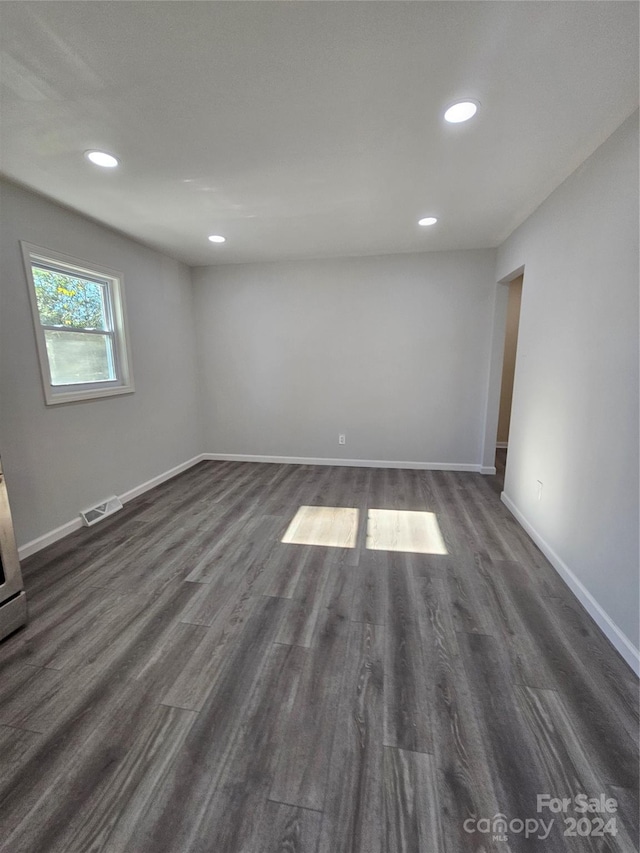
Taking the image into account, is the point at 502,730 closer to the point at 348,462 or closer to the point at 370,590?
the point at 370,590

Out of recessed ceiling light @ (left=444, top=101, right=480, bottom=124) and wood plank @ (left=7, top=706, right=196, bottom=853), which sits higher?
recessed ceiling light @ (left=444, top=101, right=480, bottom=124)

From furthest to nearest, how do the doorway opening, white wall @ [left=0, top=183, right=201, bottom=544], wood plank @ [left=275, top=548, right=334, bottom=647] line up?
the doorway opening, white wall @ [left=0, top=183, right=201, bottom=544], wood plank @ [left=275, top=548, right=334, bottom=647]

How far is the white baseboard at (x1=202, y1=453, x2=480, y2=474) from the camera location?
4.38 metres

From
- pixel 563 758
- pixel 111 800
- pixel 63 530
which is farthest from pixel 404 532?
pixel 63 530

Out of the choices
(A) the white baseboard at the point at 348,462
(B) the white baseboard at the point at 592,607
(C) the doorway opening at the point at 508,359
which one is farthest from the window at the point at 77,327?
(C) the doorway opening at the point at 508,359

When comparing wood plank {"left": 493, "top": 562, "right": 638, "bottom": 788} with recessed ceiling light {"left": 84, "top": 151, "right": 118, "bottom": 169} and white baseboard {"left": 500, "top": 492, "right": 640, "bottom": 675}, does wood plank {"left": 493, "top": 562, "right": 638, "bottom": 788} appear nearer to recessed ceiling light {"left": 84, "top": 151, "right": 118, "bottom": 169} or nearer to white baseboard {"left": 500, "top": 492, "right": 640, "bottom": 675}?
white baseboard {"left": 500, "top": 492, "right": 640, "bottom": 675}

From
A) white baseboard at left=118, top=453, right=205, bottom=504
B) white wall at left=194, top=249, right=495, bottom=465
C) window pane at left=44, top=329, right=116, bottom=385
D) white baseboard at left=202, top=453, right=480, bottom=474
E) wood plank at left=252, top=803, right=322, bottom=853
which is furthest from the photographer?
white baseboard at left=202, top=453, right=480, bottom=474

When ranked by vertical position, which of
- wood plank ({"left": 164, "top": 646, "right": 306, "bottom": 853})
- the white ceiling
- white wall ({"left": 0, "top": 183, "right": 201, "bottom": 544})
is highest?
the white ceiling

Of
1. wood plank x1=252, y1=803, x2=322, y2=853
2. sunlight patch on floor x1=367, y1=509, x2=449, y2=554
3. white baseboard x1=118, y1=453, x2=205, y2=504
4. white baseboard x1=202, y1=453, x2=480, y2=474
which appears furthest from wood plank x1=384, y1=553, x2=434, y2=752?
white baseboard x1=118, y1=453, x2=205, y2=504

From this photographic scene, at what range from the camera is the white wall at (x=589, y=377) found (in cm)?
168

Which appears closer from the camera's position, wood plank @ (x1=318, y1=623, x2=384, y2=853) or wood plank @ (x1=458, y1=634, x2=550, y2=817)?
wood plank @ (x1=318, y1=623, x2=384, y2=853)

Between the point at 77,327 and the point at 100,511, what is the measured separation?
1.62 meters

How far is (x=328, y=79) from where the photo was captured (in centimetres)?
148

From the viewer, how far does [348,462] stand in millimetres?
4617
